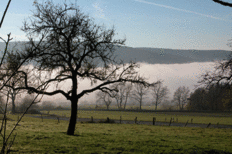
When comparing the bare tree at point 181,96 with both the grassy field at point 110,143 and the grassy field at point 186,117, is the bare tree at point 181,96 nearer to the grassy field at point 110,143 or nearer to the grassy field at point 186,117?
the grassy field at point 186,117

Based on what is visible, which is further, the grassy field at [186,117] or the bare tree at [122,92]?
the grassy field at [186,117]

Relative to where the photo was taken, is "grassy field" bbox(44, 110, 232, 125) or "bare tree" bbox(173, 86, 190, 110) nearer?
"grassy field" bbox(44, 110, 232, 125)

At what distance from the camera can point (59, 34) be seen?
16.0 meters

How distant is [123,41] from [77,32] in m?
3.98

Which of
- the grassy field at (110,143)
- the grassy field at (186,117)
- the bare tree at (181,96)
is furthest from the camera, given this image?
the bare tree at (181,96)

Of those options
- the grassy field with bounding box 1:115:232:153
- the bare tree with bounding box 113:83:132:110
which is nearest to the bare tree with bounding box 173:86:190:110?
the bare tree with bounding box 113:83:132:110

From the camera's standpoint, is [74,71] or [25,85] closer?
[25,85]

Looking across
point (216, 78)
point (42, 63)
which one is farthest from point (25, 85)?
point (216, 78)

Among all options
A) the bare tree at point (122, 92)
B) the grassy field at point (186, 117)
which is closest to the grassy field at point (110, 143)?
the bare tree at point (122, 92)

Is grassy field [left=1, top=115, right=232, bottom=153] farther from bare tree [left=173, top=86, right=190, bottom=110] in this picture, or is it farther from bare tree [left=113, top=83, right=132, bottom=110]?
bare tree [left=173, top=86, right=190, bottom=110]

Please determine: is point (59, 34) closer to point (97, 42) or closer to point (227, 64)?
point (97, 42)

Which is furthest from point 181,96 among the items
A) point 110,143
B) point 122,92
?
point 110,143

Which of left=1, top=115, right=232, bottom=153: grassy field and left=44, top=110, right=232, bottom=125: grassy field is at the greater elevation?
left=1, top=115, right=232, bottom=153: grassy field

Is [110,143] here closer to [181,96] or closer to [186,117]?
[186,117]
